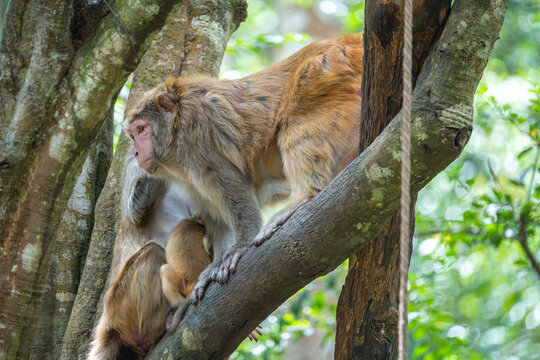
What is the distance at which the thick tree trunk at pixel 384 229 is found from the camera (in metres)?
3.33

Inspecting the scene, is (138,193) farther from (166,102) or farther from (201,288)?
(201,288)

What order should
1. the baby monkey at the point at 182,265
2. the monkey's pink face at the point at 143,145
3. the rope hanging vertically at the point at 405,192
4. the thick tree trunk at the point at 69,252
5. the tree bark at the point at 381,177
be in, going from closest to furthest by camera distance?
the rope hanging vertically at the point at 405,192 → the tree bark at the point at 381,177 → the baby monkey at the point at 182,265 → the thick tree trunk at the point at 69,252 → the monkey's pink face at the point at 143,145

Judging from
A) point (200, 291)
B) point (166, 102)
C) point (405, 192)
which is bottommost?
point (405, 192)

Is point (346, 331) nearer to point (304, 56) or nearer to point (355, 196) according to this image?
point (355, 196)

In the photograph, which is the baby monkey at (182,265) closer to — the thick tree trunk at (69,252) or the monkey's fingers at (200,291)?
the monkey's fingers at (200,291)

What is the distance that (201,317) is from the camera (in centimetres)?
386

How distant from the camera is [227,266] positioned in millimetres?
4094

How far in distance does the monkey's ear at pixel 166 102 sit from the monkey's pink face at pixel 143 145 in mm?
192

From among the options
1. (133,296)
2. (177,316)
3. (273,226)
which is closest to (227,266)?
(273,226)

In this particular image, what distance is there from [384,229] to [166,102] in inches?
84.5

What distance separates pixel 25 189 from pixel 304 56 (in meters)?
2.44

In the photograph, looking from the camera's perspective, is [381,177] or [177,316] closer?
[381,177]

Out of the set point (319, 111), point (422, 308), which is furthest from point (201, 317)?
point (422, 308)

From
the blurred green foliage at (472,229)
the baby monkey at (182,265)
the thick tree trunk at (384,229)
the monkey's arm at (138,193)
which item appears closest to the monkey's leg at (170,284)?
the baby monkey at (182,265)
